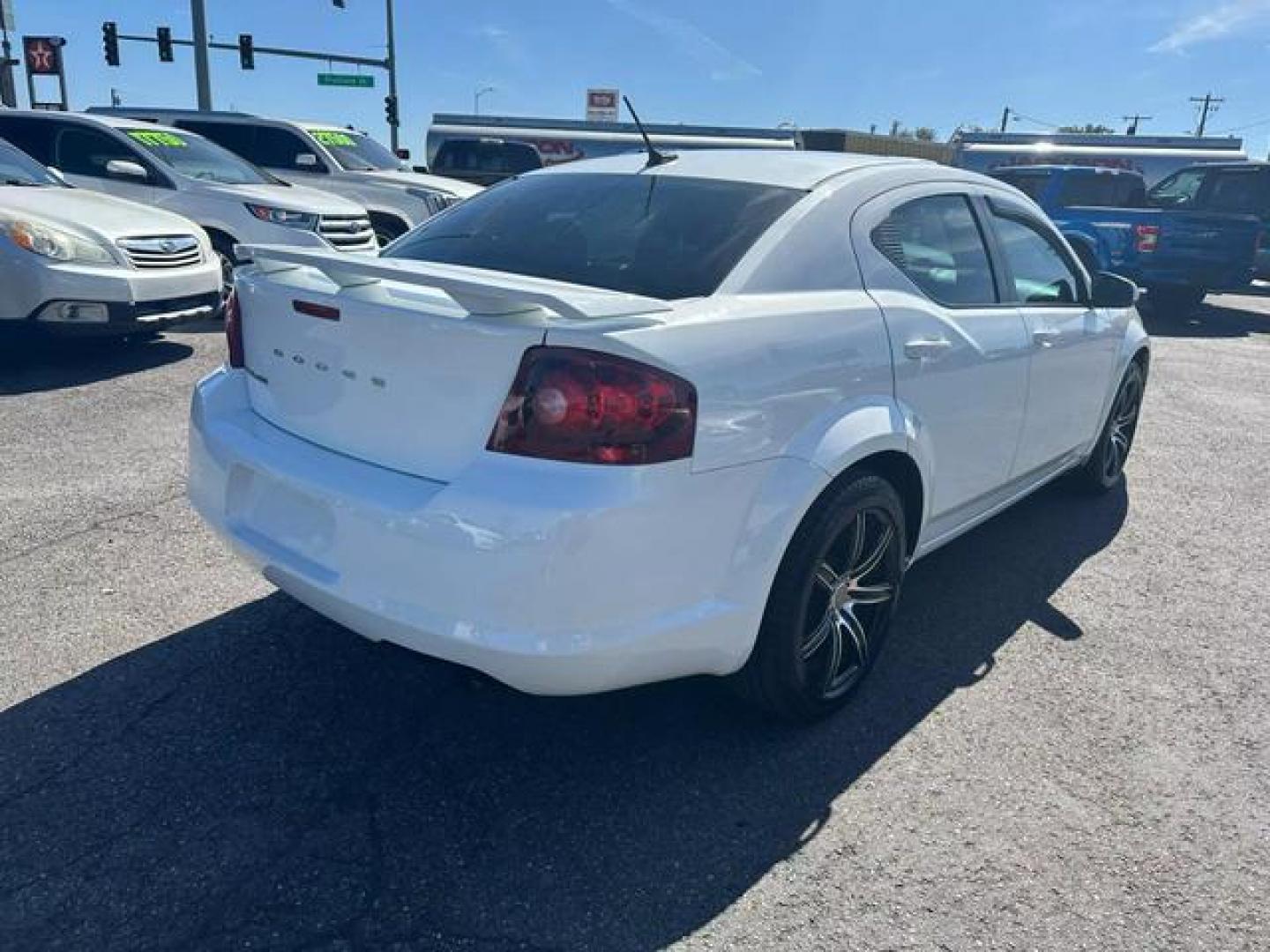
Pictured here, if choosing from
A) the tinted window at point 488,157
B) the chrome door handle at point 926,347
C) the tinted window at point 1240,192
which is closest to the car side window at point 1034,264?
the chrome door handle at point 926,347

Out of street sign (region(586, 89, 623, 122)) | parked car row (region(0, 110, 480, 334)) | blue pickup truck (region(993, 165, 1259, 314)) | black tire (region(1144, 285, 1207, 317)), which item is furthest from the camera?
street sign (region(586, 89, 623, 122))

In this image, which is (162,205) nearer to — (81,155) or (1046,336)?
(81,155)

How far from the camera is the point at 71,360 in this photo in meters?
7.01

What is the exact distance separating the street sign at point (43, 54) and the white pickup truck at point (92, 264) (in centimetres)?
2442

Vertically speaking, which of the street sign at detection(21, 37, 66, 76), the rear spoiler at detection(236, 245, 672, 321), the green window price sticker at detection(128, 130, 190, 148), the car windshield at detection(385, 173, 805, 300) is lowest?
the rear spoiler at detection(236, 245, 672, 321)

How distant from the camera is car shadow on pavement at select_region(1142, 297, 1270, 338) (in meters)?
12.5

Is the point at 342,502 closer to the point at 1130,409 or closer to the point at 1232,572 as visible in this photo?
the point at 1232,572

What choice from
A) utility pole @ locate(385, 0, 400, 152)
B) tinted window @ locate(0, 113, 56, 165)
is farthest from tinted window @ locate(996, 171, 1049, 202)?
utility pole @ locate(385, 0, 400, 152)

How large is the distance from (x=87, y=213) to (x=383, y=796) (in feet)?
19.8

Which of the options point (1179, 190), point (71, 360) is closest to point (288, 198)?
point (71, 360)

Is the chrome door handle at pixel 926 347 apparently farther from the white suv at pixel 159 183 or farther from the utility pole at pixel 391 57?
the utility pole at pixel 391 57

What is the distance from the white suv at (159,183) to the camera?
892cm

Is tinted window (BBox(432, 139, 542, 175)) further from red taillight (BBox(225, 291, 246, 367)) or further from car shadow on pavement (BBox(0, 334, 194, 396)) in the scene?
red taillight (BBox(225, 291, 246, 367))

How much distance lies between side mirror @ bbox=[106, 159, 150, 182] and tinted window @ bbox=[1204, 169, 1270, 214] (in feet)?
47.7
